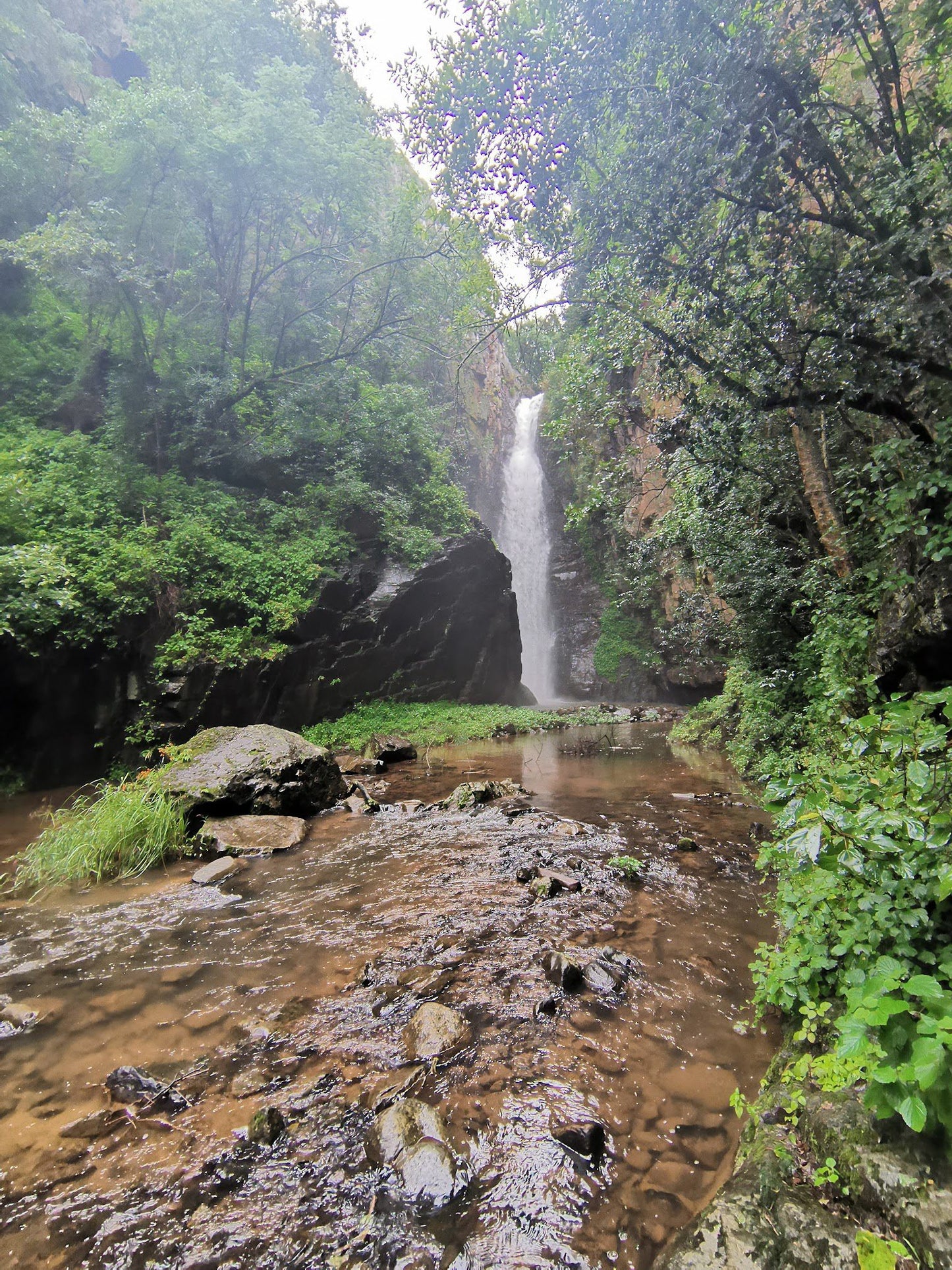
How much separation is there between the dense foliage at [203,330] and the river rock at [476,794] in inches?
240

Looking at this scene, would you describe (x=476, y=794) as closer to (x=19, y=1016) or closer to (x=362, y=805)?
(x=362, y=805)

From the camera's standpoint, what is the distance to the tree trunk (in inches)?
236

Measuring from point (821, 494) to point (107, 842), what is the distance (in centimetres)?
850

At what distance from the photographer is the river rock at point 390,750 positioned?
415 inches

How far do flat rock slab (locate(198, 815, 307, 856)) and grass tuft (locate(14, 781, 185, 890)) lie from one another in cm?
33

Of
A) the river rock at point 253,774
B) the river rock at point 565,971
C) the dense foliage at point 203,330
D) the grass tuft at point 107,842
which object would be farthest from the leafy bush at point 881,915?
the dense foliage at point 203,330

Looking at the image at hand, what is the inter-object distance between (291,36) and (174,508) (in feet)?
55.9

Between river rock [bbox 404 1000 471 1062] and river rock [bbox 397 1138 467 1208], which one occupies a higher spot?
river rock [bbox 397 1138 467 1208]

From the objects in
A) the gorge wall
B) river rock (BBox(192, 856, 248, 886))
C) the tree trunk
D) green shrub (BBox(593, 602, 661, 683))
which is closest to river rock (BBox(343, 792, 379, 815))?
river rock (BBox(192, 856, 248, 886))

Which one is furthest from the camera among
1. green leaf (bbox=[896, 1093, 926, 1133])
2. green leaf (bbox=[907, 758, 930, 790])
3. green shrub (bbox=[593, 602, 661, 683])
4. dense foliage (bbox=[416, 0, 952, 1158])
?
green shrub (bbox=[593, 602, 661, 683])

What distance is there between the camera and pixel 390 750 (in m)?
10.6

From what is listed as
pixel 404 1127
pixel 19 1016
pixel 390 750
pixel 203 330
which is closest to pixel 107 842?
pixel 19 1016

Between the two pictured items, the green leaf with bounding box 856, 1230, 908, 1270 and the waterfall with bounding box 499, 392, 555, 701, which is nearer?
the green leaf with bounding box 856, 1230, 908, 1270

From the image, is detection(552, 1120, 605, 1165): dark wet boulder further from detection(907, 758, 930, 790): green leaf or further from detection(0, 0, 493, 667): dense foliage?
detection(0, 0, 493, 667): dense foliage
